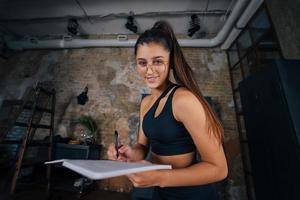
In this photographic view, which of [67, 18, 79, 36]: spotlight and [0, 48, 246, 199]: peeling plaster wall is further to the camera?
[67, 18, 79, 36]: spotlight

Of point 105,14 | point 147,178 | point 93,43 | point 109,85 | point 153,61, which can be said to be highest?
point 105,14

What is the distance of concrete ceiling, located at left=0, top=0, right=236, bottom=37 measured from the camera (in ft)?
11.9

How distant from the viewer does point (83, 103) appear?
13.6 feet

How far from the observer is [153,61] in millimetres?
891

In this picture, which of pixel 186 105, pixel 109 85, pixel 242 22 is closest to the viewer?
pixel 186 105

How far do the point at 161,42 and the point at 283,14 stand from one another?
2440 millimetres

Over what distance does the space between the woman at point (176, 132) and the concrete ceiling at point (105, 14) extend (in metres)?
3.22

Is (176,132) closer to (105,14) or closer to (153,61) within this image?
(153,61)

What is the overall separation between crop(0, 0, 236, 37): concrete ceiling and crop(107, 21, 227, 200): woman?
3223 millimetres

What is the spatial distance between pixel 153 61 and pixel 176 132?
0.40 m

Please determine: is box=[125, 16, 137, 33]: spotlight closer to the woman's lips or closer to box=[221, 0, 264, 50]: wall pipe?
box=[221, 0, 264, 50]: wall pipe

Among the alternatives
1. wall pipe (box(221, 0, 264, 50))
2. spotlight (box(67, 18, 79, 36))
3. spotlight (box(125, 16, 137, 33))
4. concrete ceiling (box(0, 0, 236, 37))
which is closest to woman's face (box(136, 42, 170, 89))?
wall pipe (box(221, 0, 264, 50))

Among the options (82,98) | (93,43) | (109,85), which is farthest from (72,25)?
(82,98)

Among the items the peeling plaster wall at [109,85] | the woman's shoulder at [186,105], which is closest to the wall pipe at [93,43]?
the peeling plaster wall at [109,85]
